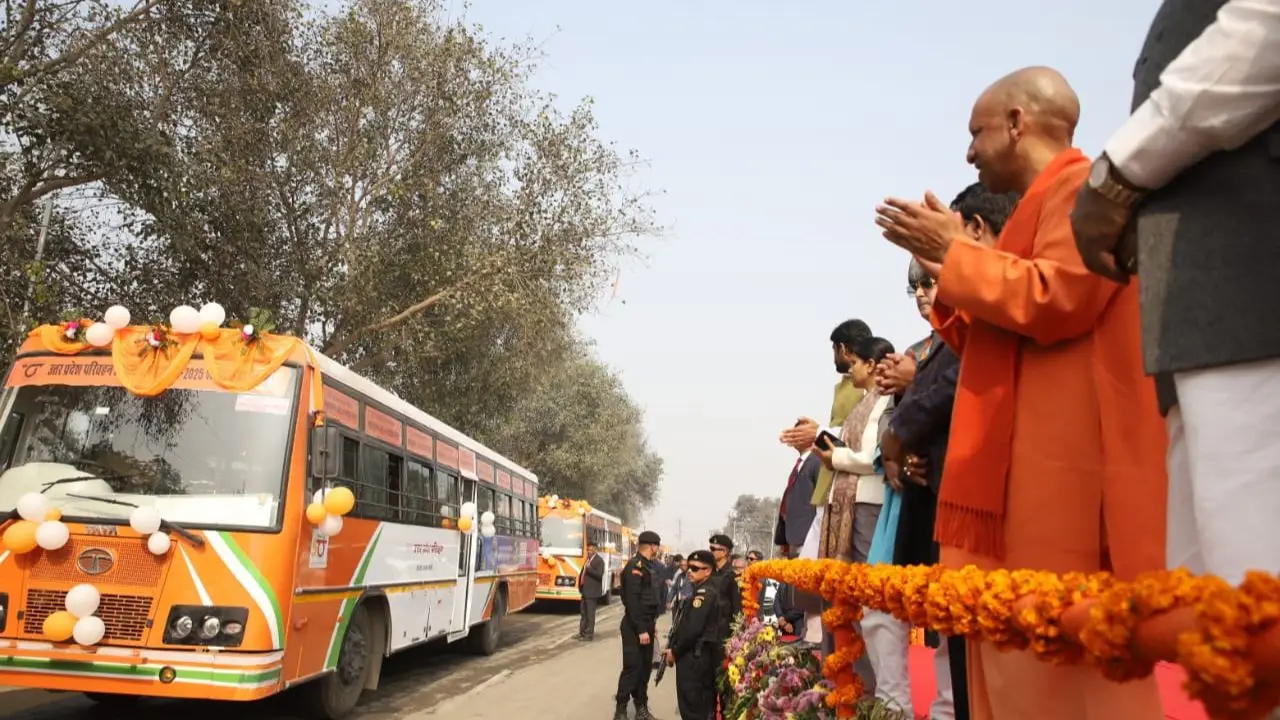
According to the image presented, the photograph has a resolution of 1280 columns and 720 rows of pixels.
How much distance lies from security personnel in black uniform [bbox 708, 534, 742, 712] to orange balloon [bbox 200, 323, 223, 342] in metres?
4.80

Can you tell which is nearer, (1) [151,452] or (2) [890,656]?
(2) [890,656]

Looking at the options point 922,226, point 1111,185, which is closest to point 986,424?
point 922,226

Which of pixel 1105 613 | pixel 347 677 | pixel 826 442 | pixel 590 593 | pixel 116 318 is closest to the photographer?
pixel 1105 613

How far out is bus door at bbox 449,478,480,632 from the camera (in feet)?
41.7

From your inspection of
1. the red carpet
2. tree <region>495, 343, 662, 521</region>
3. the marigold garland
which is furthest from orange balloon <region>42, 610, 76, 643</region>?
tree <region>495, 343, 662, 521</region>

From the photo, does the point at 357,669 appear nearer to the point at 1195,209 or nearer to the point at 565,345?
the point at 1195,209

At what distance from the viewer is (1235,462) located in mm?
1332

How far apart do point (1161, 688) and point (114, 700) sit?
879cm

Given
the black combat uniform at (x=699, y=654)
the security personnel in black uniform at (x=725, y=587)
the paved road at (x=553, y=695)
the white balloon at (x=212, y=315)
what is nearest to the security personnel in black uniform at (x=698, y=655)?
the black combat uniform at (x=699, y=654)

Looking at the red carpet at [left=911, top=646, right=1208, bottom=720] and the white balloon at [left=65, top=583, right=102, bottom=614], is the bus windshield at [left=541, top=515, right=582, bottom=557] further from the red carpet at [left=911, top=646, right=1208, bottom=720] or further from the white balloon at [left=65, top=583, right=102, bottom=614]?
the white balloon at [left=65, top=583, right=102, bottom=614]

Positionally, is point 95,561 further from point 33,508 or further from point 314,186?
point 314,186

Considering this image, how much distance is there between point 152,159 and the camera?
1123cm

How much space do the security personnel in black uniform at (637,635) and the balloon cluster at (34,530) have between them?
507 centimetres

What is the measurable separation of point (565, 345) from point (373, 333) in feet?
14.4
